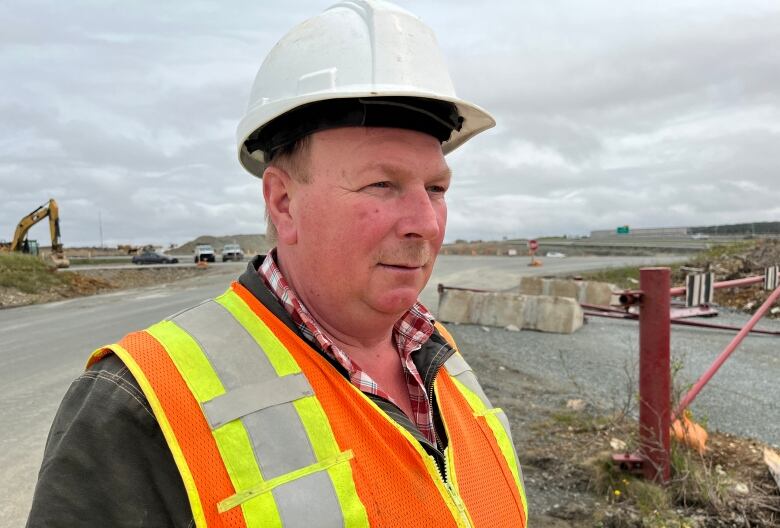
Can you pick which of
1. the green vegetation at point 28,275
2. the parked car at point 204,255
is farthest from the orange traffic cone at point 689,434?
the parked car at point 204,255

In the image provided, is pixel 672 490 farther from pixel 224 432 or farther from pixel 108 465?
pixel 108 465

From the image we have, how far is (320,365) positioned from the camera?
1.53 meters

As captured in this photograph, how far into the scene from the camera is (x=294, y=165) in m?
1.66

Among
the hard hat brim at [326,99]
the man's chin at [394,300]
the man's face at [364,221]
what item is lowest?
the man's chin at [394,300]

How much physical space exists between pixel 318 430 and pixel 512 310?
9.84m

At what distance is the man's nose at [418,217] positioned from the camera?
160 centimetres

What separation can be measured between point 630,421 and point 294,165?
4.62 metres

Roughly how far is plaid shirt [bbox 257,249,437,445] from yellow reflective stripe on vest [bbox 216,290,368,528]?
116 millimetres

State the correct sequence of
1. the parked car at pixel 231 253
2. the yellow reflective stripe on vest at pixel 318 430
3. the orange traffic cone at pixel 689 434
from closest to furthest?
the yellow reflective stripe on vest at pixel 318 430 < the orange traffic cone at pixel 689 434 < the parked car at pixel 231 253

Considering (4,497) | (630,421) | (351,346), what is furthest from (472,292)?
(351,346)

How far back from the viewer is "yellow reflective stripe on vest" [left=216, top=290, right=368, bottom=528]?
4.38ft

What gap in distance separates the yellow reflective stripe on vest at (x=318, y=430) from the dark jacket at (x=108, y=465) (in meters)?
0.30

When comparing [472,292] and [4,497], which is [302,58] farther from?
[472,292]

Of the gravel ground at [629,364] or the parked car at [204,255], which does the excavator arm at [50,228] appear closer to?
the parked car at [204,255]
